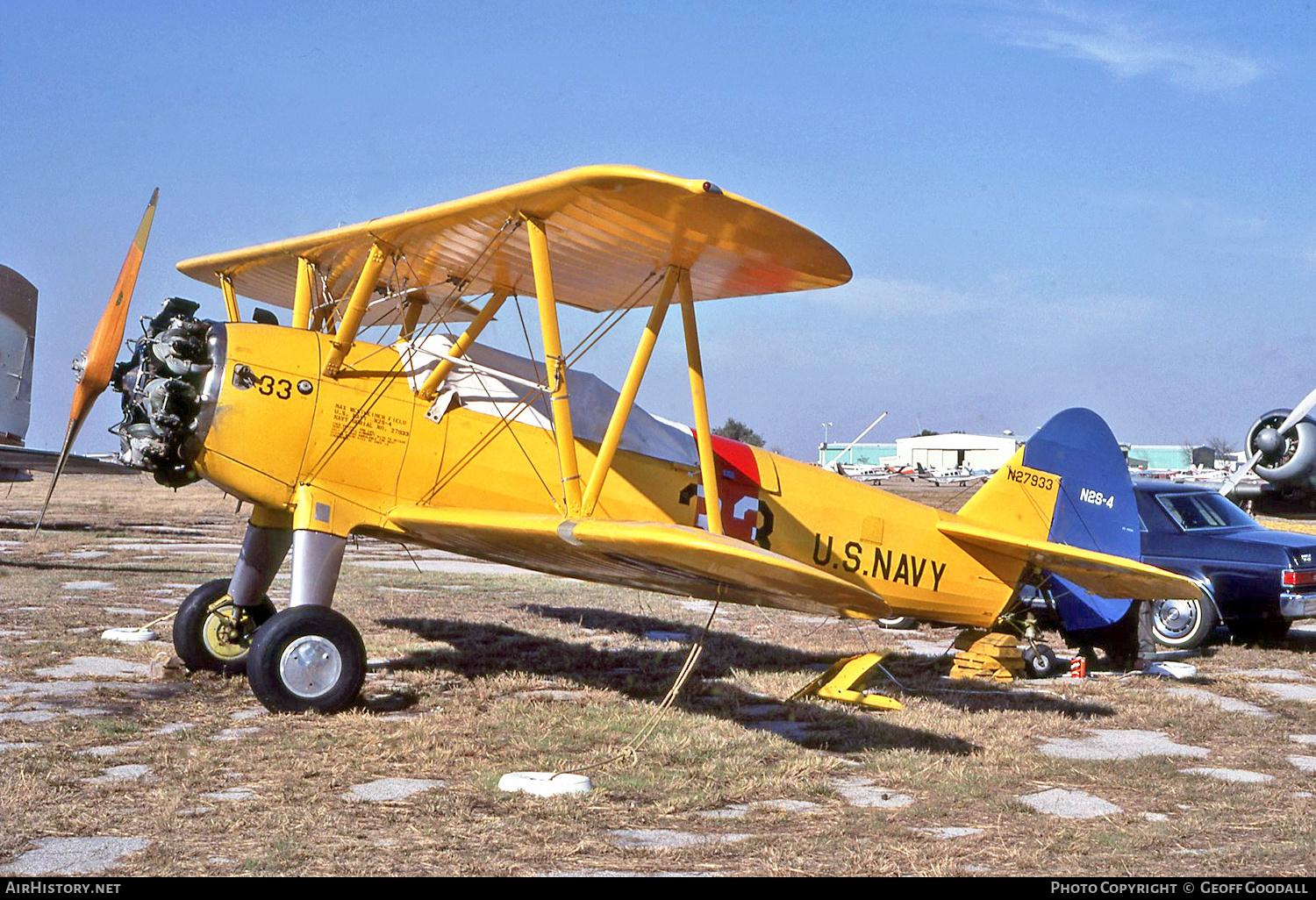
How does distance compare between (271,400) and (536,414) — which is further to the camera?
(536,414)

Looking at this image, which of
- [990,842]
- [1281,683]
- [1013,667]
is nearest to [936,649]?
[1013,667]

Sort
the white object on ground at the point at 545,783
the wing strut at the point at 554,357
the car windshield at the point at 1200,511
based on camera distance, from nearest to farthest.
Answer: the white object on ground at the point at 545,783 < the wing strut at the point at 554,357 < the car windshield at the point at 1200,511

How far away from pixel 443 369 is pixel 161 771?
296cm

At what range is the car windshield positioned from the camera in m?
11.0

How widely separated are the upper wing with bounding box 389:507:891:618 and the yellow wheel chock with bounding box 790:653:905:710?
1.69ft

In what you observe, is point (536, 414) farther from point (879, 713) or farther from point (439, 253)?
point (879, 713)

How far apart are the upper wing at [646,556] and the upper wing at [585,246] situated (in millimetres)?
1555

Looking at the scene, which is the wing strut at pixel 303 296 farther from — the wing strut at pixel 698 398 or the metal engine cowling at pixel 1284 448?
the metal engine cowling at pixel 1284 448

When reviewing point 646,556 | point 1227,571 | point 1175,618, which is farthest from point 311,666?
point 1227,571

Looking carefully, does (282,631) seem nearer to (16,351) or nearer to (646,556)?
(646,556)

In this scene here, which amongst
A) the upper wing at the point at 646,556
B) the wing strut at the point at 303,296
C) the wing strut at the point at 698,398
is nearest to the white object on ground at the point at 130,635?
the wing strut at the point at 303,296

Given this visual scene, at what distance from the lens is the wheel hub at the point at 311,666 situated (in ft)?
19.3

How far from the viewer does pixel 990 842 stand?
4.07 m

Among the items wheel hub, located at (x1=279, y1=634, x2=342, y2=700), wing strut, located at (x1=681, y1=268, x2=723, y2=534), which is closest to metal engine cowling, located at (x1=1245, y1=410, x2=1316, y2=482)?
wing strut, located at (x1=681, y1=268, x2=723, y2=534)
